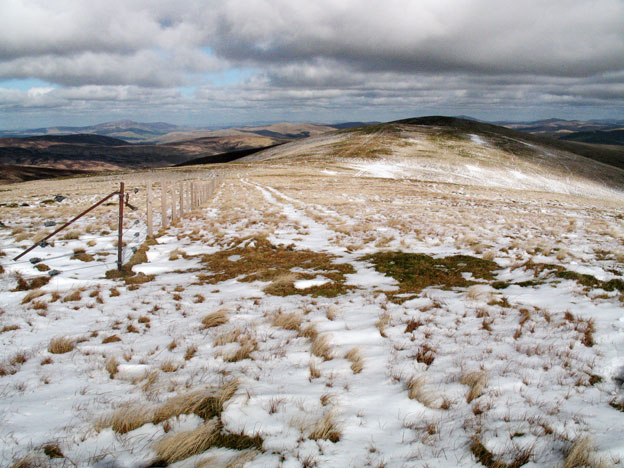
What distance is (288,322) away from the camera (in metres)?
6.26

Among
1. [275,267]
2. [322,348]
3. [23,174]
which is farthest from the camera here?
[23,174]

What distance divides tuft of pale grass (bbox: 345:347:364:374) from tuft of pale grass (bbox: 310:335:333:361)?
0.29m

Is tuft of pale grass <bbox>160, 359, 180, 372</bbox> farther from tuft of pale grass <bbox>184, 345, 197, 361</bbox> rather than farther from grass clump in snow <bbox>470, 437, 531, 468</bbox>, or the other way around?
grass clump in snow <bbox>470, 437, 531, 468</bbox>

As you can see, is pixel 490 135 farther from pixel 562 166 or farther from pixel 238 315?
pixel 238 315

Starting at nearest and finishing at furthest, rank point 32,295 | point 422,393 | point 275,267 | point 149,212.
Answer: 1. point 422,393
2. point 32,295
3. point 275,267
4. point 149,212

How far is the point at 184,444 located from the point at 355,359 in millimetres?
2565

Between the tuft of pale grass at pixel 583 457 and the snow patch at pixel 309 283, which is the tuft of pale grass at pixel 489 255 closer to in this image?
the snow patch at pixel 309 283

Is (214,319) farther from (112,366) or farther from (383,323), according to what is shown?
(383,323)

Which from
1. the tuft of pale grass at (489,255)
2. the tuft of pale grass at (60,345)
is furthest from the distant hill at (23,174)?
the tuft of pale grass at (489,255)

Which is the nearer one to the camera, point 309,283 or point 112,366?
point 112,366

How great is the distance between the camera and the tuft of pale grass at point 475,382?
411 centimetres

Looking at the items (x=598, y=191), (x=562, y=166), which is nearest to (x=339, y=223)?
(x=598, y=191)

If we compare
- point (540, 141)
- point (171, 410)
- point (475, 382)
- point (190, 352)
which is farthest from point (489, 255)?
point (540, 141)

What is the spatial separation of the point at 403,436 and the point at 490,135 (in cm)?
13731
